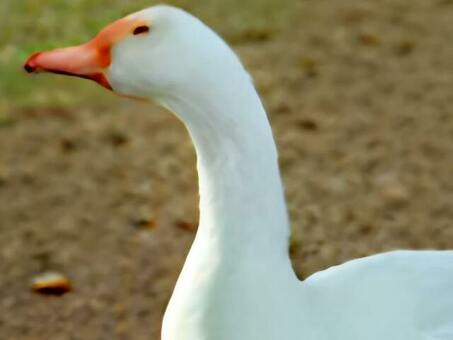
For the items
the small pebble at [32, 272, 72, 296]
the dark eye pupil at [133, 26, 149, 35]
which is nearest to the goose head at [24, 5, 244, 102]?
the dark eye pupil at [133, 26, 149, 35]

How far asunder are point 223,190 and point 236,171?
4 centimetres

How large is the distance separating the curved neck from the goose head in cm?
2

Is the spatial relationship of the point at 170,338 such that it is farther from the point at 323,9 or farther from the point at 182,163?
the point at 323,9

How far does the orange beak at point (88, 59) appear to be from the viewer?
4.49ft

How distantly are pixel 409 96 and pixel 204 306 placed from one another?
2134 millimetres

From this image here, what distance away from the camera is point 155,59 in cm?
131

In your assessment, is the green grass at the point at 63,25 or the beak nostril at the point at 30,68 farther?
the green grass at the point at 63,25

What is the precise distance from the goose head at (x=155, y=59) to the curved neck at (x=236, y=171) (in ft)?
0.08

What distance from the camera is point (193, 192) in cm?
284

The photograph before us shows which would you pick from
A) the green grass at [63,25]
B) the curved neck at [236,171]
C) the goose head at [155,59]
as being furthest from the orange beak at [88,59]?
the green grass at [63,25]

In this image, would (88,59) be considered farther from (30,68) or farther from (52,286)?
(52,286)

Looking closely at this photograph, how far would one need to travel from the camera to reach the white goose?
1.30 metres

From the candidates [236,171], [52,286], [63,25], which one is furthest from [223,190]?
[63,25]

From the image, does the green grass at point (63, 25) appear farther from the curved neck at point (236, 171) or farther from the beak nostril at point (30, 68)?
the curved neck at point (236, 171)
